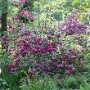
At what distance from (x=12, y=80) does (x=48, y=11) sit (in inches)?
317

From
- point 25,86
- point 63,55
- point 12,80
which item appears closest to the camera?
point 25,86

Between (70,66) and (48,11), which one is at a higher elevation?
(48,11)

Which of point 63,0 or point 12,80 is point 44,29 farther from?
point 63,0

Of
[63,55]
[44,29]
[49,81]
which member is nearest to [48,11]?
[44,29]

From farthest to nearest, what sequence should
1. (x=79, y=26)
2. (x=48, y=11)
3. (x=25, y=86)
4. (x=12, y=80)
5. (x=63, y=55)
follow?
(x=48, y=11)
(x=79, y=26)
(x=63, y=55)
(x=12, y=80)
(x=25, y=86)

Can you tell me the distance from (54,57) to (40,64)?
17.9 inches

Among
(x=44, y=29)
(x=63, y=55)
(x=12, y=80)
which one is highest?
(x=44, y=29)

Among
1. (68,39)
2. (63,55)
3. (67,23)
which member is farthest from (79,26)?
(63,55)

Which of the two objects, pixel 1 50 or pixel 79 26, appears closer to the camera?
pixel 1 50

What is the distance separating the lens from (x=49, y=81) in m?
7.69

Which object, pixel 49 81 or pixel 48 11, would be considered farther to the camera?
pixel 48 11

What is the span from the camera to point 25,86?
743cm

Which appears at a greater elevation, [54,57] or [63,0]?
[63,0]

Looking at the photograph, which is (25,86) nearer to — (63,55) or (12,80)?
(12,80)
